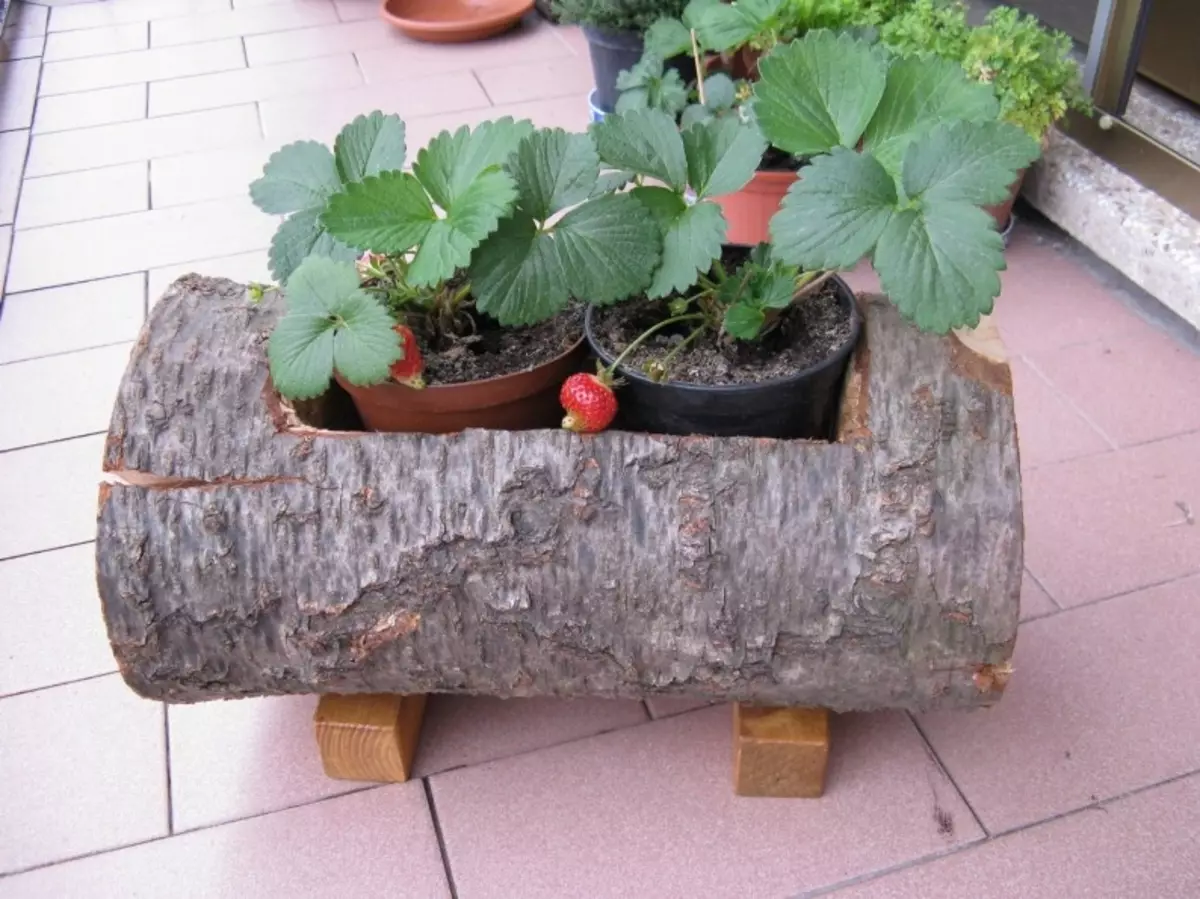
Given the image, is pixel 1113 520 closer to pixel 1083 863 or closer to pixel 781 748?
pixel 1083 863

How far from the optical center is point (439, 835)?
1155mm

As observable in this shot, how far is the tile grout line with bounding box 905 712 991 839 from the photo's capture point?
1.14 meters

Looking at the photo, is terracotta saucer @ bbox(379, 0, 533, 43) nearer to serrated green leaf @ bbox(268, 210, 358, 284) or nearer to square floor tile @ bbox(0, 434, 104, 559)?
square floor tile @ bbox(0, 434, 104, 559)

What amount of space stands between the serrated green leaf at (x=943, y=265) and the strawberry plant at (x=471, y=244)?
0.73 ft

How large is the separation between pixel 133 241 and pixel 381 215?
5.12 feet

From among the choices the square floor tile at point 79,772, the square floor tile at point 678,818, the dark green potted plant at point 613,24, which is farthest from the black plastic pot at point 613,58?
the square floor tile at point 79,772

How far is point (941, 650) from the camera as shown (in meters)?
0.97

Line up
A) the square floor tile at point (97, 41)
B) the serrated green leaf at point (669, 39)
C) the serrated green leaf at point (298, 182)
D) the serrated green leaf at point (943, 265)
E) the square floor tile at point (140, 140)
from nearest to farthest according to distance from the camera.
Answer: the serrated green leaf at point (943, 265)
the serrated green leaf at point (298, 182)
the serrated green leaf at point (669, 39)
the square floor tile at point (140, 140)
the square floor tile at point (97, 41)

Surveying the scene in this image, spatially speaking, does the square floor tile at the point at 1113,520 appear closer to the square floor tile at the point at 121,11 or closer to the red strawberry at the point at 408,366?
the red strawberry at the point at 408,366

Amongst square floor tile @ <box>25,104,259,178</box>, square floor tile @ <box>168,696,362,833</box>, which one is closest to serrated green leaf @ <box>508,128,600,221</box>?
square floor tile @ <box>168,696,362,833</box>

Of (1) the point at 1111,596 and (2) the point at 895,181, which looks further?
(1) the point at 1111,596

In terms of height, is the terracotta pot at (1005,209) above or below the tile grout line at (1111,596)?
above

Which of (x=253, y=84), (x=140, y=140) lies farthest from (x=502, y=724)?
(x=253, y=84)

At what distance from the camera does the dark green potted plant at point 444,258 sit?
952 mm
